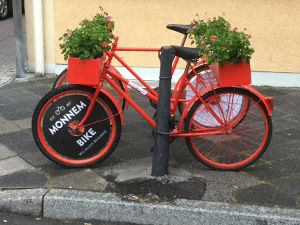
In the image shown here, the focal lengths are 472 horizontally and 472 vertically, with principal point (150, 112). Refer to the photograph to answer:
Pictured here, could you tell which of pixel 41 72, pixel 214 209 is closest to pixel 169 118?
pixel 214 209

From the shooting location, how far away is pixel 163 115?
3.90m

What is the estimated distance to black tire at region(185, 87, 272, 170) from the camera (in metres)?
4.02

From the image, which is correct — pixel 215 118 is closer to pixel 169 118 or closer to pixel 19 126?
pixel 169 118

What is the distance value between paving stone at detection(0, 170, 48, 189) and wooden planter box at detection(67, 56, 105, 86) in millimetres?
849

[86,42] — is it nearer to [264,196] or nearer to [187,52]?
[187,52]

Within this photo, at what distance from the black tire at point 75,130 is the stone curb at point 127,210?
Result: 1.70 ft

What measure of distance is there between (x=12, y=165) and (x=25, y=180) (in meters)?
0.38

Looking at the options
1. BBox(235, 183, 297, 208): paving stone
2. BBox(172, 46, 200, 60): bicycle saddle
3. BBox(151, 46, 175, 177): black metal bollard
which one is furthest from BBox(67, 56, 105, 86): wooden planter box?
BBox(235, 183, 297, 208): paving stone

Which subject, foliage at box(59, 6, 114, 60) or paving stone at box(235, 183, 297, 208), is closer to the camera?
paving stone at box(235, 183, 297, 208)

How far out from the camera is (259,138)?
4.66 meters

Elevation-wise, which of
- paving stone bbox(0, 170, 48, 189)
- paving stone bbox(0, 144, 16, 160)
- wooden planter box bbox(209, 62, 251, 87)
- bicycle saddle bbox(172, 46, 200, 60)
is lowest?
paving stone bbox(0, 170, 48, 189)

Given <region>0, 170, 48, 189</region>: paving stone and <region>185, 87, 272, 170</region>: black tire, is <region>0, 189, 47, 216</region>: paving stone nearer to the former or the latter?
<region>0, 170, 48, 189</region>: paving stone

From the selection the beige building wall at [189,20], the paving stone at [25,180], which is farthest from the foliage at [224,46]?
the beige building wall at [189,20]

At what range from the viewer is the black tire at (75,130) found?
13.3ft
